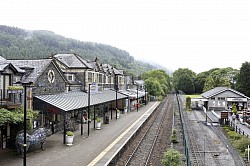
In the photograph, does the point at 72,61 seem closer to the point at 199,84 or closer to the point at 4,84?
the point at 4,84

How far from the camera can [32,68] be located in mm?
24375

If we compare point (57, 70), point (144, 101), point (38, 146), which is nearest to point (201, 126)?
point (57, 70)

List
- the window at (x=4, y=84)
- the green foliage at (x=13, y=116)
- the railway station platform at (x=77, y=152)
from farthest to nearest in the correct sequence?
the window at (x=4, y=84) < the railway station platform at (x=77, y=152) < the green foliage at (x=13, y=116)

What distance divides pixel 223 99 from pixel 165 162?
133 ft

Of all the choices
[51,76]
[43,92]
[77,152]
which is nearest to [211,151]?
[77,152]

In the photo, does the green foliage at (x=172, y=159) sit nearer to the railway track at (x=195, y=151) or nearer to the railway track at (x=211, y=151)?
the railway track at (x=195, y=151)

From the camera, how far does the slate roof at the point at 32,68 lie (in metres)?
23.2

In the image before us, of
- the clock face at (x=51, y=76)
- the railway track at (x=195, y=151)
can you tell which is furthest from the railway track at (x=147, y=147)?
the clock face at (x=51, y=76)

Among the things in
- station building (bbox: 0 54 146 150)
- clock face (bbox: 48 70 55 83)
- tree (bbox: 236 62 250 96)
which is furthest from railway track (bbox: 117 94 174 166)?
tree (bbox: 236 62 250 96)

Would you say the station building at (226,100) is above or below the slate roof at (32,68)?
below

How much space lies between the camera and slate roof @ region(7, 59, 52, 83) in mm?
23172

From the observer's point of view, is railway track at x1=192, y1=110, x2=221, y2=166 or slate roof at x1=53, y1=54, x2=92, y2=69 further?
slate roof at x1=53, y1=54, x2=92, y2=69

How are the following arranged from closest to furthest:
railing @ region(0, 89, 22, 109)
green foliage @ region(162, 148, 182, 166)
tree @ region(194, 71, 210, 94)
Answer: green foliage @ region(162, 148, 182, 166), railing @ region(0, 89, 22, 109), tree @ region(194, 71, 210, 94)

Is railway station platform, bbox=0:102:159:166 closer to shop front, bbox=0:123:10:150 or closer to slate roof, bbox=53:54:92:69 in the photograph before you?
shop front, bbox=0:123:10:150
